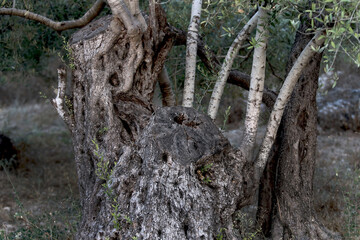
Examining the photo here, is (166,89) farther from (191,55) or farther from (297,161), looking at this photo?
(297,161)

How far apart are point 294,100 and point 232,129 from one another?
6880mm

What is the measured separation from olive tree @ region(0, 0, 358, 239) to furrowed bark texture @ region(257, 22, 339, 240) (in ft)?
0.05

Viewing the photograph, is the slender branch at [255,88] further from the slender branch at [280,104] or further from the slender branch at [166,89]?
the slender branch at [166,89]

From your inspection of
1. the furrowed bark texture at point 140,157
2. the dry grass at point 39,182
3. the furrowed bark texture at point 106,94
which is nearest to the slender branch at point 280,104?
the furrowed bark texture at point 140,157

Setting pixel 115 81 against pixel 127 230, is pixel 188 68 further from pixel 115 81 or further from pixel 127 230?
pixel 127 230

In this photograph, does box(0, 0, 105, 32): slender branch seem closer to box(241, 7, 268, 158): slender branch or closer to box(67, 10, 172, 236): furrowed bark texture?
box(67, 10, 172, 236): furrowed bark texture

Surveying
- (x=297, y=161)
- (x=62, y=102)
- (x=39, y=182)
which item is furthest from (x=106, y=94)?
(x=39, y=182)

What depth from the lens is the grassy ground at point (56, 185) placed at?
15.7ft

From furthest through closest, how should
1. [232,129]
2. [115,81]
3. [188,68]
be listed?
[232,129] < [188,68] < [115,81]

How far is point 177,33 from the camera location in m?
4.86

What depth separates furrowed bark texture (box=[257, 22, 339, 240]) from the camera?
472 centimetres

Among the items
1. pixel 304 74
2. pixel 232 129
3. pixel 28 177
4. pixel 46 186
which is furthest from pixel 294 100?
pixel 232 129

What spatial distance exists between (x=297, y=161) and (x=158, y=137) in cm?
212

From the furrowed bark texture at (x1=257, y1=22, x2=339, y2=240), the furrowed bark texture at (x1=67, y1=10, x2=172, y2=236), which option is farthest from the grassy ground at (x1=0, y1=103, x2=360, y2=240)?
the furrowed bark texture at (x1=67, y1=10, x2=172, y2=236)
